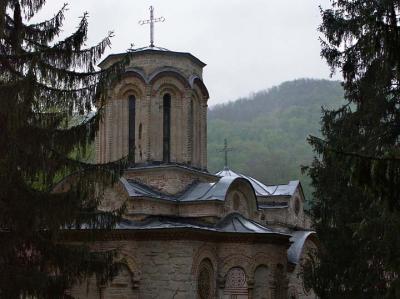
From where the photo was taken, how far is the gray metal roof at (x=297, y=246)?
1982 cm

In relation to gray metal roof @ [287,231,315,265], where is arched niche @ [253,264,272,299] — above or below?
below

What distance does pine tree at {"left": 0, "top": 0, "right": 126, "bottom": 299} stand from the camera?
330 inches

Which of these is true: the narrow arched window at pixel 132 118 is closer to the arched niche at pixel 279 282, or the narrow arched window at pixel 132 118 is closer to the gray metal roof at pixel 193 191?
the gray metal roof at pixel 193 191

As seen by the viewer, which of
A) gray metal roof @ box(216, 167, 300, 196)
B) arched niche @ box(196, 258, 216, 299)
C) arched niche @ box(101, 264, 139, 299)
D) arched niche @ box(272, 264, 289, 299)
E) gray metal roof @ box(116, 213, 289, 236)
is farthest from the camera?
gray metal roof @ box(216, 167, 300, 196)

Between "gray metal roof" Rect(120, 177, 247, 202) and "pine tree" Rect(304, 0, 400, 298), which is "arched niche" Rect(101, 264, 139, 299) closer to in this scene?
"gray metal roof" Rect(120, 177, 247, 202)

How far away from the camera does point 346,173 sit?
8.77 metres

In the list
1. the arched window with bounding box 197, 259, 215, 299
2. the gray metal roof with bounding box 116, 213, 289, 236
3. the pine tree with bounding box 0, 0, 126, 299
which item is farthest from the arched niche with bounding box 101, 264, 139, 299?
the pine tree with bounding box 0, 0, 126, 299

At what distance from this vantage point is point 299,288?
65.0ft

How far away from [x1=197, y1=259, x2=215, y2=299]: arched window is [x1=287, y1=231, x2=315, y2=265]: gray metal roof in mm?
5235

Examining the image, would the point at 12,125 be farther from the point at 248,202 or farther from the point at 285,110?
the point at 285,110

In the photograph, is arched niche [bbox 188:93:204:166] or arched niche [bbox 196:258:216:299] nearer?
arched niche [bbox 196:258:216:299]

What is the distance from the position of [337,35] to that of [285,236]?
243 inches

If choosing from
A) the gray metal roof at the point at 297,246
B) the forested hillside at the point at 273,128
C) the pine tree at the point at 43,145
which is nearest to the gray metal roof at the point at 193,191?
the gray metal roof at the point at 297,246

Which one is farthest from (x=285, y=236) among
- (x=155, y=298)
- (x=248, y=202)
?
(x=155, y=298)
